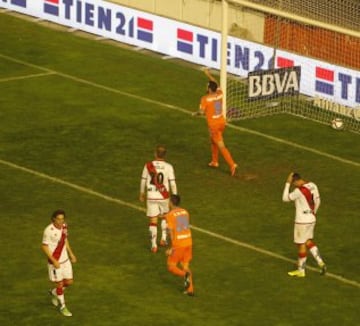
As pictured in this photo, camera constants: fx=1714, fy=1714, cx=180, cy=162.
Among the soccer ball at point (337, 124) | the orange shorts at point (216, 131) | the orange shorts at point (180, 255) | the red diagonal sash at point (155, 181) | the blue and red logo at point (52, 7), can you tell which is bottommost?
the orange shorts at point (180, 255)

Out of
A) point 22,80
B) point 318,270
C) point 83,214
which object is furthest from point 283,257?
point 22,80

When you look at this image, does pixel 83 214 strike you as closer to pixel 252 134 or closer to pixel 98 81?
pixel 252 134

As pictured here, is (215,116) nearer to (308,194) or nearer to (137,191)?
(137,191)

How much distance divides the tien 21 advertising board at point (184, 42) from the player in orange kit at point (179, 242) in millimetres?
12554

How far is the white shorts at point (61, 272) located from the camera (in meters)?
28.5

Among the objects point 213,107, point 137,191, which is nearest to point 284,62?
point 213,107

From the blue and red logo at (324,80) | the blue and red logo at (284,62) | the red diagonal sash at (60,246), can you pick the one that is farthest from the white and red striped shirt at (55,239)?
the blue and red logo at (284,62)

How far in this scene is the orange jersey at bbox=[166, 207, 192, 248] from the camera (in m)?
29.4

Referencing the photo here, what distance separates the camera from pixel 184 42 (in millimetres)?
45344

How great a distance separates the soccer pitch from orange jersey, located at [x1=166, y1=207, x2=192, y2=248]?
95 cm

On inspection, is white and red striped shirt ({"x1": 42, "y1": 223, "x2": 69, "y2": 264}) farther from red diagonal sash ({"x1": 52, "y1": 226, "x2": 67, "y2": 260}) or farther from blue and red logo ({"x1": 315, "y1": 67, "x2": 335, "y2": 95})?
blue and red logo ({"x1": 315, "y1": 67, "x2": 335, "y2": 95})

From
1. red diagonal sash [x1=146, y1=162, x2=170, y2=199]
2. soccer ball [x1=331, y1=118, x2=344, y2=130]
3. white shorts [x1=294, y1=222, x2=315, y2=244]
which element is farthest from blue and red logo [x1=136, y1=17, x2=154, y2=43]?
white shorts [x1=294, y1=222, x2=315, y2=244]

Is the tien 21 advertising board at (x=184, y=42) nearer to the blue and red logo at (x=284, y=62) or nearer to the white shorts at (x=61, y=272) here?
the blue and red logo at (x=284, y=62)

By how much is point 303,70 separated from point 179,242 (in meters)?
13.8
